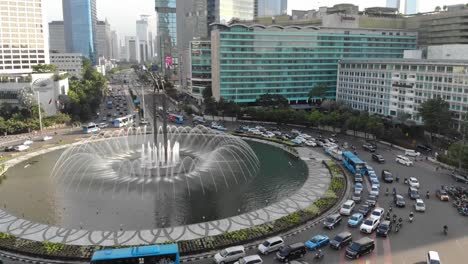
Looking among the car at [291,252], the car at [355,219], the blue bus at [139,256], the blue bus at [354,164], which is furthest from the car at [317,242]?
the blue bus at [354,164]

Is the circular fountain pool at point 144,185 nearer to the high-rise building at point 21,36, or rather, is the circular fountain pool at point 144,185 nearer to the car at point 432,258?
the car at point 432,258

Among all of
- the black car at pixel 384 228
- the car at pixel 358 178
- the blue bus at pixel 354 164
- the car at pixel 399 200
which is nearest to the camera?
the black car at pixel 384 228

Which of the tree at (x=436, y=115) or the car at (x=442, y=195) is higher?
the tree at (x=436, y=115)

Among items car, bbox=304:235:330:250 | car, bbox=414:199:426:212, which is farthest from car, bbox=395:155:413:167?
car, bbox=304:235:330:250

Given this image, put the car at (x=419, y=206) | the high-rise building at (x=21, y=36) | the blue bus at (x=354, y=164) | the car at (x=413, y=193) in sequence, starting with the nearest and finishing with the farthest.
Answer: the car at (x=419, y=206) < the car at (x=413, y=193) < the blue bus at (x=354, y=164) < the high-rise building at (x=21, y=36)

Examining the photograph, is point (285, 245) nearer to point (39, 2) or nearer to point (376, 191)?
point (376, 191)

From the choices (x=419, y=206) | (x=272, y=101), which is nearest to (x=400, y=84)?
(x=272, y=101)

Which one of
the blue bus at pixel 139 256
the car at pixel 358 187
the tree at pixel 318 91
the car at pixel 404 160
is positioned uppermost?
the tree at pixel 318 91

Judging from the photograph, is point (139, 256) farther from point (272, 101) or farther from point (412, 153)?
point (272, 101)
